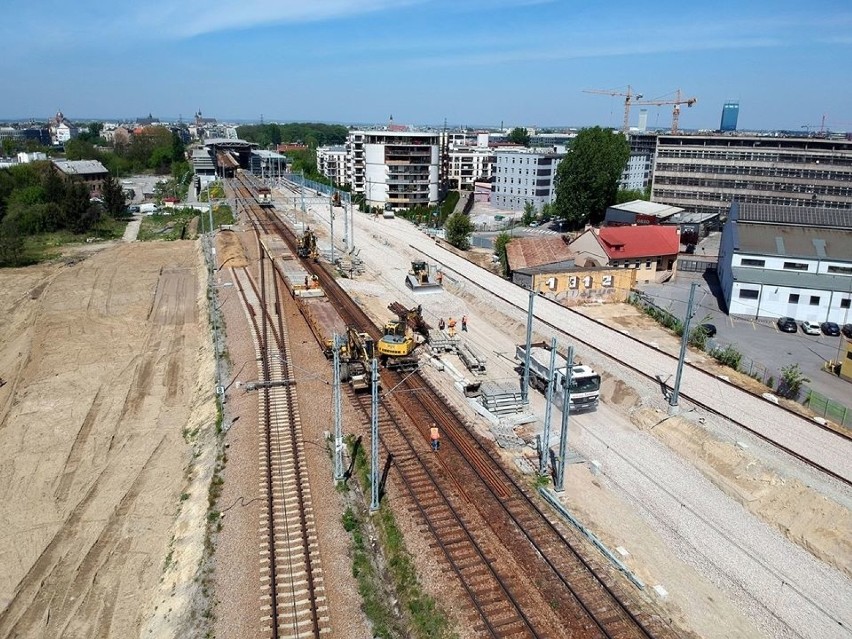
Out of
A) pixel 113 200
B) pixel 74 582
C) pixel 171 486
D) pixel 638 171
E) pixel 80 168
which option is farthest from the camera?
pixel 638 171

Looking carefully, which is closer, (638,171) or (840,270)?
(840,270)

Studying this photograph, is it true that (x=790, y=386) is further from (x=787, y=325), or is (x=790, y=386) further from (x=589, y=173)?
(x=589, y=173)

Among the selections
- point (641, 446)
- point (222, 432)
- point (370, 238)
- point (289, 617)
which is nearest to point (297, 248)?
point (370, 238)

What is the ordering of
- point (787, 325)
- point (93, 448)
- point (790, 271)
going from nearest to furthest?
point (93, 448)
point (787, 325)
point (790, 271)

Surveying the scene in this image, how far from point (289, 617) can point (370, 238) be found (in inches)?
2028

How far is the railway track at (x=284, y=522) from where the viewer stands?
14726mm

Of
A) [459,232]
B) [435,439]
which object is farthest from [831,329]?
[459,232]

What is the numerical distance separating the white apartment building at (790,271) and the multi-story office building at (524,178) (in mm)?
41298

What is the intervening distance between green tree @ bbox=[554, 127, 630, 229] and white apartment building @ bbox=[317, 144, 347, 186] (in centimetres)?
5199

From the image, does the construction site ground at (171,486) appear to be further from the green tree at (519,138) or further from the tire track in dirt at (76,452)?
the green tree at (519,138)

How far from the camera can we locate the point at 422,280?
147 ft

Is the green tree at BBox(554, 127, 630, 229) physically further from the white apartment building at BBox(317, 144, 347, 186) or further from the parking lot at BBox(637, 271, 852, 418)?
the white apartment building at BBox(317, 144, 347, 186)

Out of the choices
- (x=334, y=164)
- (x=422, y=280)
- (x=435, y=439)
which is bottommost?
(x=435, y=439)

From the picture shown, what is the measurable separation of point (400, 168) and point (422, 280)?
4718 centimetres
